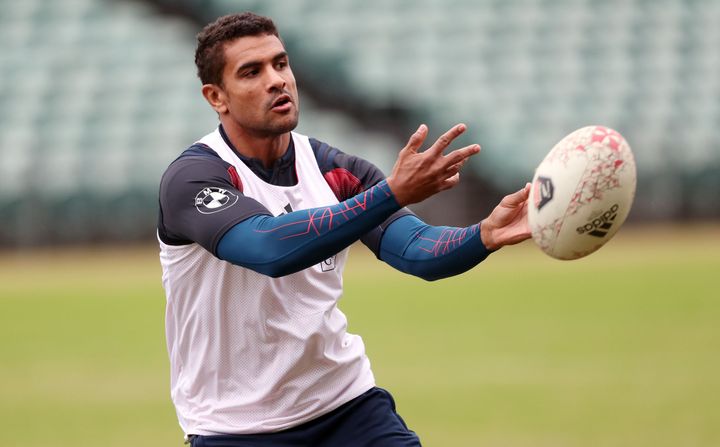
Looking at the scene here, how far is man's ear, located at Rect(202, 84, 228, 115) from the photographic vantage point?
5055 millimetres

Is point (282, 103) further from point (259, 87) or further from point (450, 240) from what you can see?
point (450, 240)

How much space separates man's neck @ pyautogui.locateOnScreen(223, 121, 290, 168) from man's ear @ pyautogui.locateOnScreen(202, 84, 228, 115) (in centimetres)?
10

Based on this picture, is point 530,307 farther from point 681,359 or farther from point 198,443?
point 198,443

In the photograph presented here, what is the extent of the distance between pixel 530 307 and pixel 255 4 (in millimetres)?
10767

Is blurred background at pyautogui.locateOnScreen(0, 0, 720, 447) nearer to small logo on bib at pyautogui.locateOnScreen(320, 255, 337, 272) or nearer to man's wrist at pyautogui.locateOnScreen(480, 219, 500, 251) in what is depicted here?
small logo on bib at pyautogui.locateOnScreen(320, 255, 337, 272)

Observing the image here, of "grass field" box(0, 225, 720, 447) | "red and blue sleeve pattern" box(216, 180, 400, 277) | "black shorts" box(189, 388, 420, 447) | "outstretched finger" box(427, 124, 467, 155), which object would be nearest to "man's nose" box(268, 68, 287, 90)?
"red and blue sleeve pattern" box(216, 180, 400, 277)

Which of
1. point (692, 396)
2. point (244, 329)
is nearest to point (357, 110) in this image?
point (692, 396)

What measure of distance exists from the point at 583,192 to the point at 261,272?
1223mm

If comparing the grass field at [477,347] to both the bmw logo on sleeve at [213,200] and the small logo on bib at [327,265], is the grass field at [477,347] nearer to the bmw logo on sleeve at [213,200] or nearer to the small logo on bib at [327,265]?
the small logo on bib at [327,265]

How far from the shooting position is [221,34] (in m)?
4.99

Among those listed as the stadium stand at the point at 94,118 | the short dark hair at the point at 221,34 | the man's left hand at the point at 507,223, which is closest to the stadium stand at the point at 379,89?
the stadium stand at the point at 94,118

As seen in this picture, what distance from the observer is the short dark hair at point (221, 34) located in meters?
4.98

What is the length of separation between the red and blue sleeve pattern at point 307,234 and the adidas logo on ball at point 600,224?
0.72 metres

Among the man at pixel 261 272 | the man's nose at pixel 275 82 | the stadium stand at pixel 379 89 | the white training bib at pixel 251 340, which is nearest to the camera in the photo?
the man at pixel 261 272
